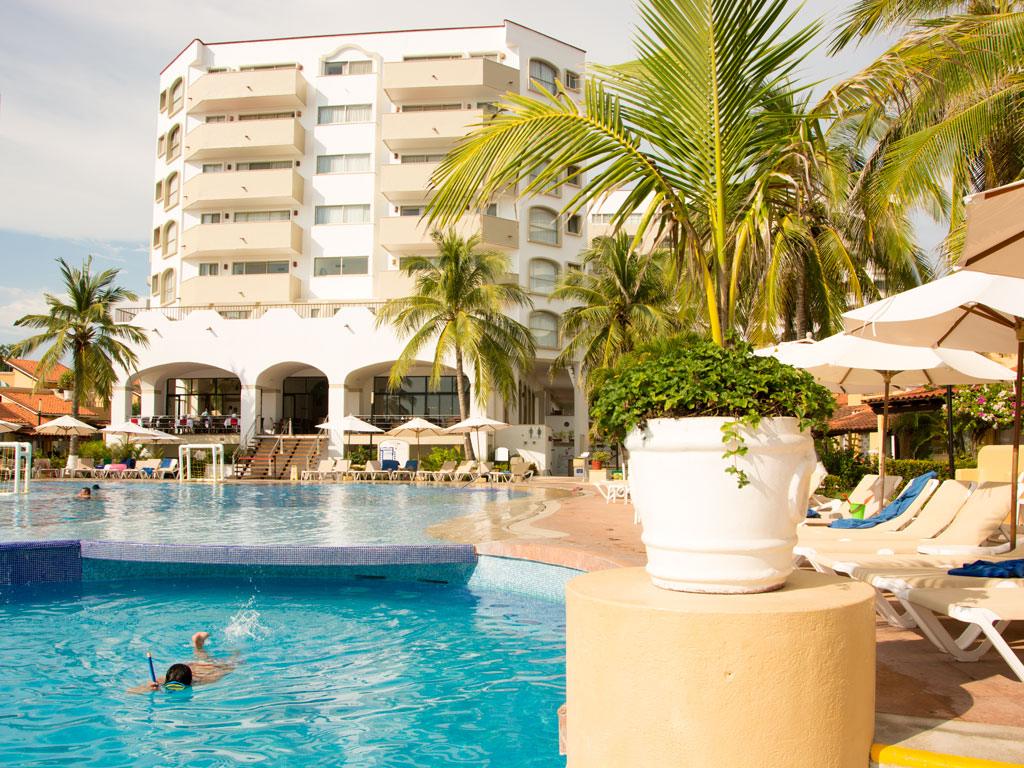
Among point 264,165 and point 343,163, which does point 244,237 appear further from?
point 343,163

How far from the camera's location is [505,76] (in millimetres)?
36031

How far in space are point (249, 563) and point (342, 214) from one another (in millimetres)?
30833

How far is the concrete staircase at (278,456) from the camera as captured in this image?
2931cm

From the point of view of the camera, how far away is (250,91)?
3678 cm

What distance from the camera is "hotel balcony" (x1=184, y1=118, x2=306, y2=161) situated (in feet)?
120

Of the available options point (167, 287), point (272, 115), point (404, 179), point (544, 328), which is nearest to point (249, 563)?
point (544, 328)

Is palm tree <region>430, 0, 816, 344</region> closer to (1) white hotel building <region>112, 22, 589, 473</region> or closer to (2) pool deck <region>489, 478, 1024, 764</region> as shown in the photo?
(2) pool deck <region>489, 478, 1024, 764</region>

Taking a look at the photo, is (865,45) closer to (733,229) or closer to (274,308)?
(733,229)

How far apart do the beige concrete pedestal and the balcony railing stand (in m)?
30.8

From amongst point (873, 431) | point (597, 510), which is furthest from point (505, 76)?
point (597, 510)

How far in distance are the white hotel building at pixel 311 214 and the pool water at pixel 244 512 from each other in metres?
10.6

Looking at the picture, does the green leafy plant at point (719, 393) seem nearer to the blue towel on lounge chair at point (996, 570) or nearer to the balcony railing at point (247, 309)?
the blue towel on lounge chair at point (996, 570)

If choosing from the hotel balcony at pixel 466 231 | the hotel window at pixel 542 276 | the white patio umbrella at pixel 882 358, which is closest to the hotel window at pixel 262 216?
the hotel balcony at pixel 466 231

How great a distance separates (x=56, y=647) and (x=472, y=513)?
8.45 metres
